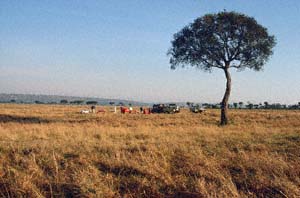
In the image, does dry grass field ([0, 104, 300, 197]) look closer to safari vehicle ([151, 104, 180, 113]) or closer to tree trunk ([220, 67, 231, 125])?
tree trunk ([220, 67, 231, 125])

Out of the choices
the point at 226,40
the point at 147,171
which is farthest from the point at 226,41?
the point at 147,171

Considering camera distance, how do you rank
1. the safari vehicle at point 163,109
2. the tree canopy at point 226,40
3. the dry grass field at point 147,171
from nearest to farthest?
1. the dry grass field at point 147,171
2. the tree canopy at point 226,40
3. the safari vehicle at point 163,109

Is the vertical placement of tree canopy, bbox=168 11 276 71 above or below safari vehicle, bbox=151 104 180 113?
above

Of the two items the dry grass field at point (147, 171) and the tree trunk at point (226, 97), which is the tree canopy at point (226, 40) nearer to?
the tree trunk at point (226, 97)

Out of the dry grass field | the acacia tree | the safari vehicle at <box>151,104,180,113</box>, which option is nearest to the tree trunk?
the acacia tree

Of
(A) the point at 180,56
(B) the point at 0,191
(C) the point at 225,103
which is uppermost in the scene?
(A) the point at 180,56

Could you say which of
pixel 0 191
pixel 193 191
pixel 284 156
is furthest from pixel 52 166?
pixel 284 156

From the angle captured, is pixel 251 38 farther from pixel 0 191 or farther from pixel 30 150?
pixel 0 191

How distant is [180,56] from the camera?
31.1m

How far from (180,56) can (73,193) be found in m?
24.9

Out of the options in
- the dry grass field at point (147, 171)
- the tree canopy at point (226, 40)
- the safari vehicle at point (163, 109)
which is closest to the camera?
the dry grass field at point (147, 171)

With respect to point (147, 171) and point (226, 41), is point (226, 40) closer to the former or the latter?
point (226, 41)

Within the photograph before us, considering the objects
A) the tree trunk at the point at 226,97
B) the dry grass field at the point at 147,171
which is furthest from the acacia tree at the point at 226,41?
the dry grass field at the point at 147,171

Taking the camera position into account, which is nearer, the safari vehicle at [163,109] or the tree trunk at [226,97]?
the tree trunk at [226,97]
